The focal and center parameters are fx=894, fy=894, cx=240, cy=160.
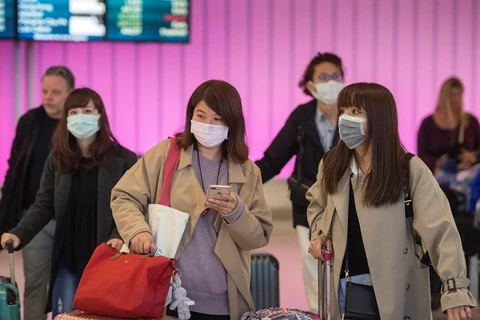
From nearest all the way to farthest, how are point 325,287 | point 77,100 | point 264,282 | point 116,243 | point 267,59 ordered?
point 325,287 → point 116,243 → point 77,100 → point 264,282 → point 267,59

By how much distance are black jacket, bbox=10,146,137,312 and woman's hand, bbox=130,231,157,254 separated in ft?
2.45

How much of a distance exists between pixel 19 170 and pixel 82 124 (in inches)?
38.6

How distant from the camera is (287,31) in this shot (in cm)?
930

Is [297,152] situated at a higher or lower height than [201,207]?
higher

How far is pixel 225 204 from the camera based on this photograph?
336 cm

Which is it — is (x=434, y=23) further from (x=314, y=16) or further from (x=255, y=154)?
(x=255, y=154)

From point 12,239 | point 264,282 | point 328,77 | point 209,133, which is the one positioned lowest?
point 264,282

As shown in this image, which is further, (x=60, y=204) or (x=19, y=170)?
(x=19, y=170)

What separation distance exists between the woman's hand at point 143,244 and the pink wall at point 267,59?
5.51m

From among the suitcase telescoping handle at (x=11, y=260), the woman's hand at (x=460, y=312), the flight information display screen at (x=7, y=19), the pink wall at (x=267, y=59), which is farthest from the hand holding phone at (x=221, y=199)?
the pink wall at (x=267, y=59)

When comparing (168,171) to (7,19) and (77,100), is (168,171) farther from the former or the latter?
(7,19)

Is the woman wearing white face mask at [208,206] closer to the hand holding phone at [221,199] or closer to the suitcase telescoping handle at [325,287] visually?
the hand holding phone at [221,199]

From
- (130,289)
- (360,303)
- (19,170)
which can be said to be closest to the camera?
(130,289)

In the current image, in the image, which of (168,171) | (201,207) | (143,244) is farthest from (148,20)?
(143,244)
